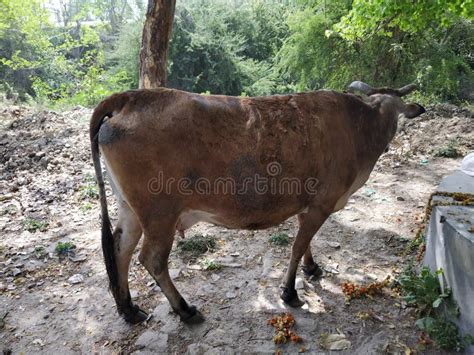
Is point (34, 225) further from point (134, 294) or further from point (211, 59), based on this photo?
point (211, 59)

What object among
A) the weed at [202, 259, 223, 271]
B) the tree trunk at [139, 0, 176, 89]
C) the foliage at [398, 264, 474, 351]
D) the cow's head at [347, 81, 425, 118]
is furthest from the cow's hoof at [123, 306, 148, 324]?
the tree trunk at [139, 0, 176, 89]

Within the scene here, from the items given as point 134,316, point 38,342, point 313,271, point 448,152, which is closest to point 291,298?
point 313,271

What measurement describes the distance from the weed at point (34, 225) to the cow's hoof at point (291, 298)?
3331 mm

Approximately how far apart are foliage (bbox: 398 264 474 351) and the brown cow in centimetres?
99

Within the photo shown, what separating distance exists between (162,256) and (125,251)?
0.47 m

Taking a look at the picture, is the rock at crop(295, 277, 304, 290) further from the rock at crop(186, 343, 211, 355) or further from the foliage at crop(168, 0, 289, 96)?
the foliage at crop(168, 0, 289, 96)

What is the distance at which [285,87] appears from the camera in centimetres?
1808

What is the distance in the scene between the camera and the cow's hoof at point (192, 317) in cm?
328

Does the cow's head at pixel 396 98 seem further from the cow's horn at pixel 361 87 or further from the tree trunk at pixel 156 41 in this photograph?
the tree trunk at pixel 156 41

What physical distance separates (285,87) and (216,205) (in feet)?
52.5

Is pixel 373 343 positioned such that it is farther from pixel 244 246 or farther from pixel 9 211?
pixel 9 211

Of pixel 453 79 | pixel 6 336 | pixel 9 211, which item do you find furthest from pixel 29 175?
pixel 453 79

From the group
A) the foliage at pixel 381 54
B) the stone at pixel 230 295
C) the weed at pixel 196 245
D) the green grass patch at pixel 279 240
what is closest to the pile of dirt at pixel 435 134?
the foliage at pixel 381 54

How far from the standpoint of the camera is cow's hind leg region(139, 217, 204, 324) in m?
2.92
